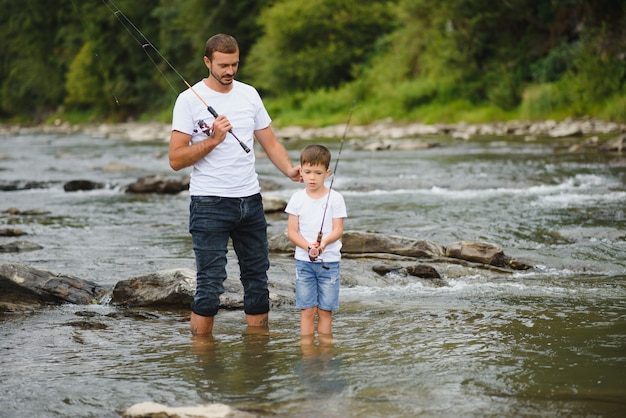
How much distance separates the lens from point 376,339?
5.68 m

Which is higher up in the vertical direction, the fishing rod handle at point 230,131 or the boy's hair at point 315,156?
the fishing rod handle at point 230,131

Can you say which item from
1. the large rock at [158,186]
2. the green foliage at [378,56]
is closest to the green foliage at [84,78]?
the green foliage at [378,56]

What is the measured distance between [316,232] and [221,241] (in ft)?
2.00

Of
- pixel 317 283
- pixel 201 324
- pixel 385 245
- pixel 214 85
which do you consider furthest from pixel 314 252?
pixel 385 245

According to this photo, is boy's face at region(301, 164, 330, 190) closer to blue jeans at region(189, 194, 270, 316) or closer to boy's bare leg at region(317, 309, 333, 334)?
blue jeans at region(189, 194, 270, 316)

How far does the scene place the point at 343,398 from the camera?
439cm

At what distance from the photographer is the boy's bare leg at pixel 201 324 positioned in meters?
5.72

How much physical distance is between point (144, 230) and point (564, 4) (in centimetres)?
2346

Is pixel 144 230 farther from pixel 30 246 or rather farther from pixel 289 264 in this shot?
pixel 289 264

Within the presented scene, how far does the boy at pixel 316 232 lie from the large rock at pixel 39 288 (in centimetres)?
240

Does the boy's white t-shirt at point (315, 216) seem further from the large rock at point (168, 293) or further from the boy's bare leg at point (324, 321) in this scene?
the large rock at point (168, 293)

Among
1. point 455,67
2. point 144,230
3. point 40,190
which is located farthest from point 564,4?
point 144,230

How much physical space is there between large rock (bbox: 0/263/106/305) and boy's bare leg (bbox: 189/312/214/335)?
1.72 meters

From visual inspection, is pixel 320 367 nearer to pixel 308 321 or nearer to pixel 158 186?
pixel 308 321
